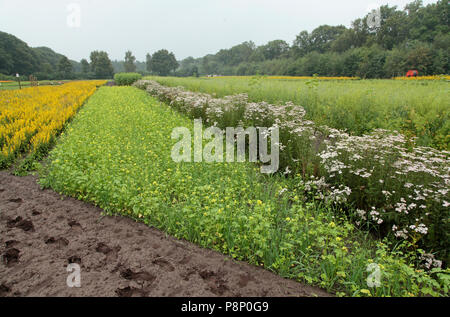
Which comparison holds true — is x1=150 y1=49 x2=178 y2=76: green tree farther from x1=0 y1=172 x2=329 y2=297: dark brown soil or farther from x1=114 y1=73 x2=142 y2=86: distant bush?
x1=0 y1=172 x2=329 y2=297: dark brown soil

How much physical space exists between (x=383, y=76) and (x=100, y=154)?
22007 millimetres

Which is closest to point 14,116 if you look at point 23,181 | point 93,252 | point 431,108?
point 23,181

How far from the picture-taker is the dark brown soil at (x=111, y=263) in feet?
8.42

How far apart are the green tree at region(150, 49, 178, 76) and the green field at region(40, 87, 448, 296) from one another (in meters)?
96.9

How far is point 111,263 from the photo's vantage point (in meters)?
2.93

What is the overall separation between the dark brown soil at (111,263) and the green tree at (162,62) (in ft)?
330

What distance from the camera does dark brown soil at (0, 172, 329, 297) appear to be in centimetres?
257

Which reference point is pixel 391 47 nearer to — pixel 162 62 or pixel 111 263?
A: pixel 111 263

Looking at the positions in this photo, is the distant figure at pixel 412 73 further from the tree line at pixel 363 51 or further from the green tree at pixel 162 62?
the green tree at pixel 162 62

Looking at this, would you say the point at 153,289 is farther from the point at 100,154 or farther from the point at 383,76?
the point at 383,76

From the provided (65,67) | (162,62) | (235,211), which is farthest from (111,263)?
(162,62)

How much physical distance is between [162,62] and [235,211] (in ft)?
336

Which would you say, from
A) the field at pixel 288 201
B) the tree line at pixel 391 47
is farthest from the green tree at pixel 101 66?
the field at pixel 288 201

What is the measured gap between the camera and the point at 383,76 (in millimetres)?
19688
